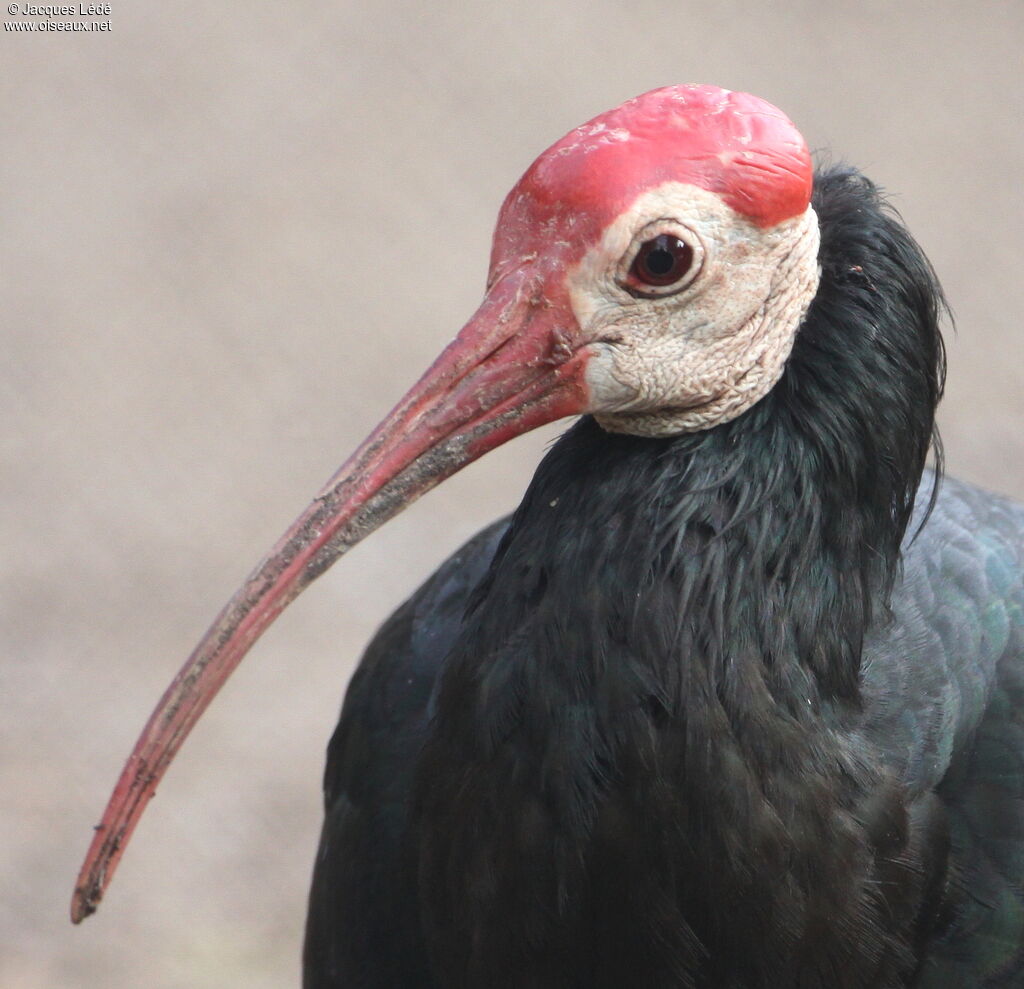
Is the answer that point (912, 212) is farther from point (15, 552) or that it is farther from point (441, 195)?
point (15, 552)

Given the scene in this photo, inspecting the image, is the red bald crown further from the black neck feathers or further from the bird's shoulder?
the bird's shoulder

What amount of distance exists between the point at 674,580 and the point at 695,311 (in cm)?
41

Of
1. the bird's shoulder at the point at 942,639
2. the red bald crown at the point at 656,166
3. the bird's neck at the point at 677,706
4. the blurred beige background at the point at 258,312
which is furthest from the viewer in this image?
the blurred beige background at the point at 258,312

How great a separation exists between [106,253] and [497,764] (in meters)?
5.30

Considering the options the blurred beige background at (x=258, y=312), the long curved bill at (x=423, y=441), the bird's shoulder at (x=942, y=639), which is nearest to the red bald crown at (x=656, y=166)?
the long curved bill at (x=423, y=441)

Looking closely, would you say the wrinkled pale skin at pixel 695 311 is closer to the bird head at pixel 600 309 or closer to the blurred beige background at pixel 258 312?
the bird head at pixel 600 309

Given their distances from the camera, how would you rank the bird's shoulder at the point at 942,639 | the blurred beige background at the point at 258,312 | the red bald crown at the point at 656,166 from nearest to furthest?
the red bald crown at the point at 656,166 < the bird's shoulder at the point at 942,639 < the blurred beige background at the point at 258,312

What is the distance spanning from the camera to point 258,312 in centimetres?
718

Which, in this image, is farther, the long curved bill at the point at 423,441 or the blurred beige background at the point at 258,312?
the blurred beige background at the point at 258,312

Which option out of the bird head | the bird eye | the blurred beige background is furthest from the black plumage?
the blurred beige background

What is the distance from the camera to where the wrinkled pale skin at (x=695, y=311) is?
2418mm

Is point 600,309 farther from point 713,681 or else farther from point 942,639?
point 942,639

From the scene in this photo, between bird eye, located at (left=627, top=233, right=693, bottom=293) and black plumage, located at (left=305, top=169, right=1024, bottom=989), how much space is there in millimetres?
271

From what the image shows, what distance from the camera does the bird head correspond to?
7.93 ft
